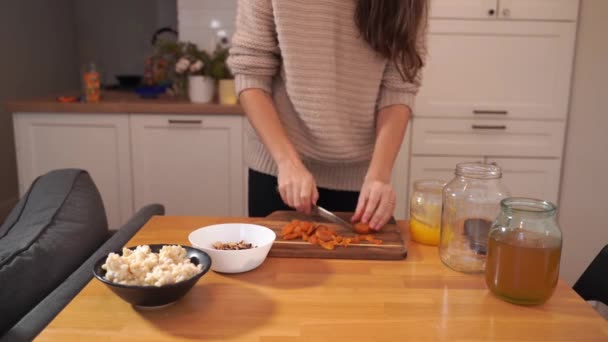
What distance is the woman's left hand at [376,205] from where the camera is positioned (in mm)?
996

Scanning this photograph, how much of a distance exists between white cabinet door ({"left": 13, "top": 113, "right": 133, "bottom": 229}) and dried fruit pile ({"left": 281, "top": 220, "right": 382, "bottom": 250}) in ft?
5.84

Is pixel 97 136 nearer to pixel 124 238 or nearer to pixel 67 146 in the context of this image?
pixel 67 146

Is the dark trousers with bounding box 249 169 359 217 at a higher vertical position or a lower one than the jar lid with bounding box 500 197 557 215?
lower

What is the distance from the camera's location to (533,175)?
2.48 meters

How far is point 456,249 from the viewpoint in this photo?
909 mm

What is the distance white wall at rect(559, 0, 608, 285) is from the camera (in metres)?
2.24

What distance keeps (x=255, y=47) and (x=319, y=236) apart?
450 millimetres

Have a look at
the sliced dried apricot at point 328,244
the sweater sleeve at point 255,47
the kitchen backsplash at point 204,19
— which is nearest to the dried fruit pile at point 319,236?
the sliced dried apricot at point 328,244

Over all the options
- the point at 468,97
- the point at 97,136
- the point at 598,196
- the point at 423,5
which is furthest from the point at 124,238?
the point at 598,196

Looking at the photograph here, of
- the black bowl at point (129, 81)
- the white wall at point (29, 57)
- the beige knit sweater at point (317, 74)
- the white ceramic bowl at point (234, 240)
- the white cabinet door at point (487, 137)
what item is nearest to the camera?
the white ceramic bowl at point (234, 240)

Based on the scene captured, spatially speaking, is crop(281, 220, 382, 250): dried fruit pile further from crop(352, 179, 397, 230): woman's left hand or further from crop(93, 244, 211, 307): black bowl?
crop(93, 244, 211, 307): black bowl

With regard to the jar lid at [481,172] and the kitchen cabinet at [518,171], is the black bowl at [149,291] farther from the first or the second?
the kitchen cabinet at [518,171]

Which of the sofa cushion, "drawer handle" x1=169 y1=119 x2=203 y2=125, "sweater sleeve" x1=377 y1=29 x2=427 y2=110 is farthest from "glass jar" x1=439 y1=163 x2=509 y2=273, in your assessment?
"drawer handle" x1=169 y1=119 x2=203 y2=125

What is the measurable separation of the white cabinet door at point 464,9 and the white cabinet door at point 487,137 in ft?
1.49
